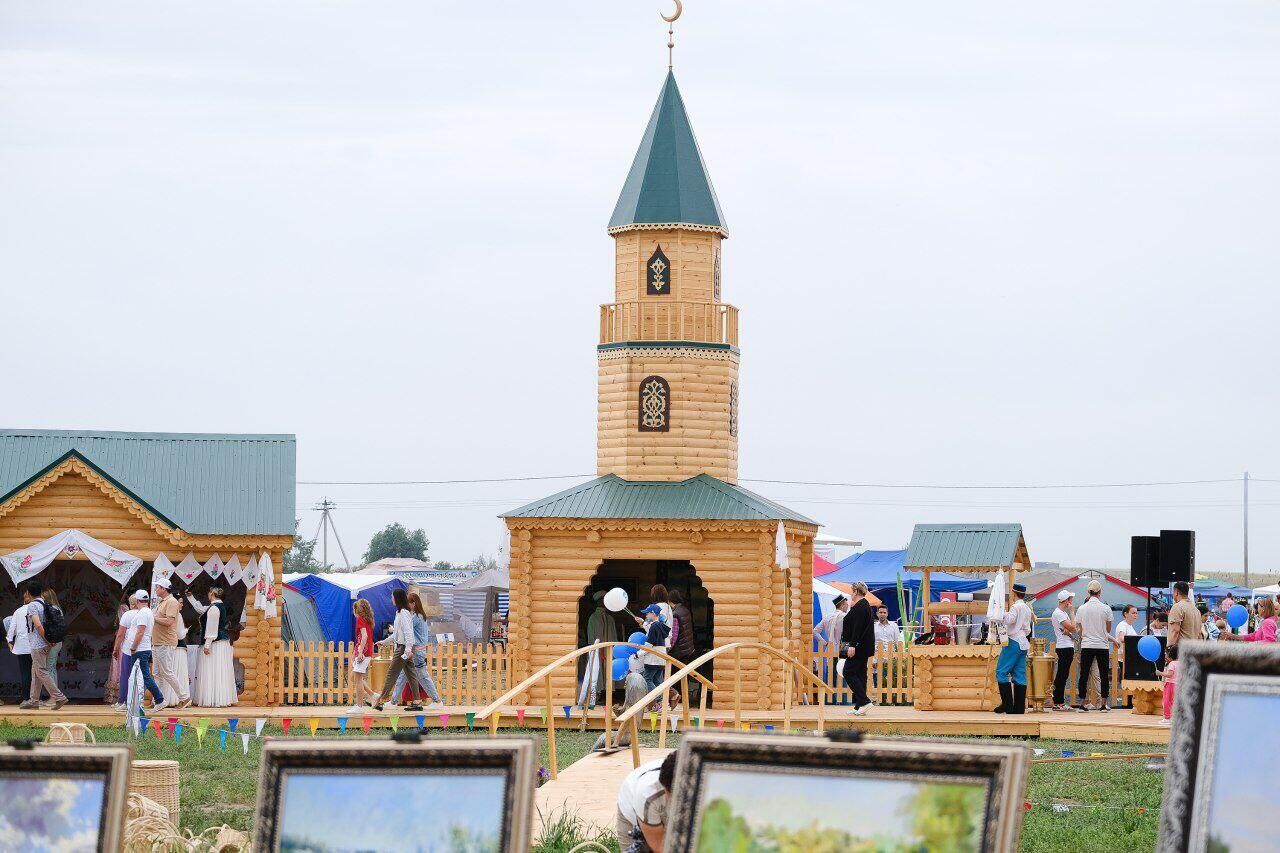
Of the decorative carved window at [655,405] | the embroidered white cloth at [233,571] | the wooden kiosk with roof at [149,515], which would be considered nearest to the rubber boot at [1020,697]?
the decorative carved window at [655,405]

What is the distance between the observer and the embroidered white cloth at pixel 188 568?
24.5 metres

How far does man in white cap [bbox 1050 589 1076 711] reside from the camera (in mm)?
23938

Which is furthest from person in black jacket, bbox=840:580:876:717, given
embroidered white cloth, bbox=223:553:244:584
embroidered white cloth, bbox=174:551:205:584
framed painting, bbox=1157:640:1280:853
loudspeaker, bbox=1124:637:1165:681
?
framed painting, bbox=1157:640:1280:853

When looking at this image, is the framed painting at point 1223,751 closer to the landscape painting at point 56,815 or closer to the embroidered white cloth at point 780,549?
the landscape painting at point 56,815

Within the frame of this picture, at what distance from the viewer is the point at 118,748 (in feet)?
13.0

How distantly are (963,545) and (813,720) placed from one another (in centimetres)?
577

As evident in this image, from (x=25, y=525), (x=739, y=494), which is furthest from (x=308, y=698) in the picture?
(x=739, y=494)

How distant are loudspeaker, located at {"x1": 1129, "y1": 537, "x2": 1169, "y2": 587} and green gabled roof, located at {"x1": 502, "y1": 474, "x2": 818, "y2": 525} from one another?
473cm

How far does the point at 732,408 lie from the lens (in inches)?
1102

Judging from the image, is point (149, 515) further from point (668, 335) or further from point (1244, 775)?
point (1244, 775)

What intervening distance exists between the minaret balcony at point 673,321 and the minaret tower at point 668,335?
0.6 inches

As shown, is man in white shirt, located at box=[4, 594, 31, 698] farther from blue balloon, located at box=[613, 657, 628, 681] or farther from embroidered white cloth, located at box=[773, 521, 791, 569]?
embroidered white cloth, located at box=[773, 521, 791, 569]

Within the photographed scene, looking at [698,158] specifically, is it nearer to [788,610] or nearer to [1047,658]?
[788,610]

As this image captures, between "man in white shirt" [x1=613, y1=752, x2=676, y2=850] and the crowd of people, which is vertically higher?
"man in white shirt" [x1=613, y1=752, x2=676, y2=850]
